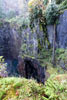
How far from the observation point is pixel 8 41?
19547 mm

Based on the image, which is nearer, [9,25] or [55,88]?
[55,88]

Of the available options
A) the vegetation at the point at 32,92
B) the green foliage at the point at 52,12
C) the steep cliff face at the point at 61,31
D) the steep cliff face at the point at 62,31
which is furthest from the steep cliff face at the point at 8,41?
the vegetation at the point at 32,92

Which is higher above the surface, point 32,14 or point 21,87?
point 32,14

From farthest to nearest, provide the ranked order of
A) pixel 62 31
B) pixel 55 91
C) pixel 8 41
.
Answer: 1. pixel 8 41
2. pixel 62 31
3. pixel 55 91

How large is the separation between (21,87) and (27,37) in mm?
10287

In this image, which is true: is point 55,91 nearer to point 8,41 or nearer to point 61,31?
point 61,31

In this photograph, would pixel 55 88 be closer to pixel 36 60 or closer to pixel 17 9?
pixel 36 60

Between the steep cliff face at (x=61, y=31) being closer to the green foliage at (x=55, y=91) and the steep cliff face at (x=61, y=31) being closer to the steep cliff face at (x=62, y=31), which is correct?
the steep cliff face at (x=62, y=31)

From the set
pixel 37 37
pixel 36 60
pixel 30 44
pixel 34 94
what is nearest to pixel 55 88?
pixel 34 94

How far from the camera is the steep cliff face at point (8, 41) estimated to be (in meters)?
18.5

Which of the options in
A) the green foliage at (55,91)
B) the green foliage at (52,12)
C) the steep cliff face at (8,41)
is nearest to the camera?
the green foliage at (55,91)

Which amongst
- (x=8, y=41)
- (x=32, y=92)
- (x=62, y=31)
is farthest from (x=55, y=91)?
(x=8, y=41)

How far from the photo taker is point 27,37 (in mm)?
12391

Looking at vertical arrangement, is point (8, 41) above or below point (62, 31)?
below
